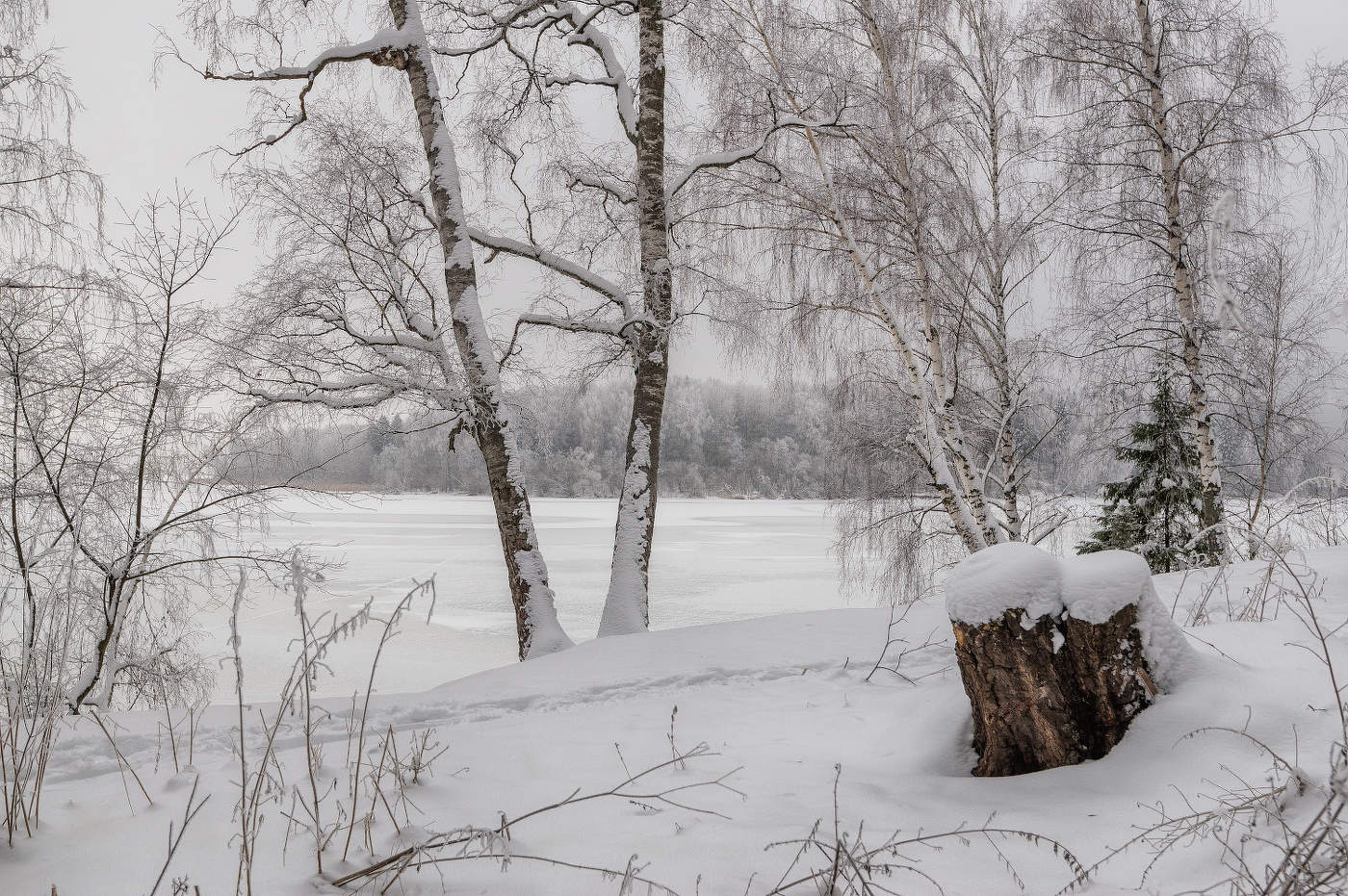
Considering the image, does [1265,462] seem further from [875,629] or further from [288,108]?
[288,108]

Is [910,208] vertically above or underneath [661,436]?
above

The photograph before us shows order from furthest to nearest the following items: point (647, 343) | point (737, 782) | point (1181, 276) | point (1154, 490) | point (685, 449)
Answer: point (685, 449)
point (1154, 490)
point (1181, 276)
point (647, 343)
point (737, 782)

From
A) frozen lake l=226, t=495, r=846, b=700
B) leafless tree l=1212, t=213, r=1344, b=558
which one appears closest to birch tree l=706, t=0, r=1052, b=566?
leafless tree l=1212, t=213, r=1344, b=558

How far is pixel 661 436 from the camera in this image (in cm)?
732

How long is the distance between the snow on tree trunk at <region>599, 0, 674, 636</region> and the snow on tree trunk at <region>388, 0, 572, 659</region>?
2.26 ft

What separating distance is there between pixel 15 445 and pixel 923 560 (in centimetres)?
1015

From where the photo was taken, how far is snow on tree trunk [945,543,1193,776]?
2271 mm

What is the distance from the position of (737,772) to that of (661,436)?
5.10 meters

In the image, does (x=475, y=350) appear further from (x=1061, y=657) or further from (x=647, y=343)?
(x=1061, y=657)

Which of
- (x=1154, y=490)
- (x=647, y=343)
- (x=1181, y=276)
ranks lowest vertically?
(x=1154, y=490)

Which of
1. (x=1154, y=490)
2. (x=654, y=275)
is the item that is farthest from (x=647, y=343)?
(x=1154, y=490)

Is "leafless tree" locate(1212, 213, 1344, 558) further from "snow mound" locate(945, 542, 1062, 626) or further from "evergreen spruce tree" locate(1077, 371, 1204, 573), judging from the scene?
"snow mound" locate(945, 542, 1062, 626)

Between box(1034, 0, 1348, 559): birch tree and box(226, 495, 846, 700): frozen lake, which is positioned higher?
box(1034, 0, 1348, 559): birch tree

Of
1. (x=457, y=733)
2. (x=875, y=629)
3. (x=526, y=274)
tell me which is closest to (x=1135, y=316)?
(x=875, y=629)
